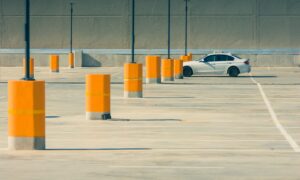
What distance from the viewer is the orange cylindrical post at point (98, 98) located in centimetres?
2462

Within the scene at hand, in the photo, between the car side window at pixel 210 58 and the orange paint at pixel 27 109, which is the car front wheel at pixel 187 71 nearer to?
the car side window at pixel 210 58

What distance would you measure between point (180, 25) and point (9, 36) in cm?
1621

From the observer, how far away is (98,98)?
24750 millimetres

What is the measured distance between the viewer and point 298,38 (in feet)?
310

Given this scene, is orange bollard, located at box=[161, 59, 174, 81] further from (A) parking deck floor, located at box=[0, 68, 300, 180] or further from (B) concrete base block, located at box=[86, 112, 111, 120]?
(B) concrete base block, located at box=[86, 112, 111, 120]

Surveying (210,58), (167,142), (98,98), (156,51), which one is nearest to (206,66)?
(210,58)

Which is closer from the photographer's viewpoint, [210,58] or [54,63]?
[210,58]

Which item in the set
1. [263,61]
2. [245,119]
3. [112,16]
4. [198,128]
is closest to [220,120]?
[245,119]

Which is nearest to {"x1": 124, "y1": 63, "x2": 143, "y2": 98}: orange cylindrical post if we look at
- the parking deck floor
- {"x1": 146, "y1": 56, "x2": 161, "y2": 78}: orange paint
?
the parking deck floor

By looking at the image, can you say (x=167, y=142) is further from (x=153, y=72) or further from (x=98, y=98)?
(x=153, y=72)

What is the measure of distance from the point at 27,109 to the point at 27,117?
131 millimetres

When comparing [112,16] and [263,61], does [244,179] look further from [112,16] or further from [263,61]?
[112,16]

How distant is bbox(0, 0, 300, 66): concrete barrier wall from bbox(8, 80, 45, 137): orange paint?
254 feet

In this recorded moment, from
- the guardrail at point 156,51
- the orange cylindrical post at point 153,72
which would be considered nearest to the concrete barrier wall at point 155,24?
the guardrail at point 156,51
